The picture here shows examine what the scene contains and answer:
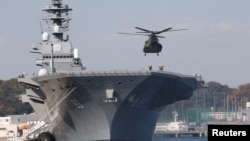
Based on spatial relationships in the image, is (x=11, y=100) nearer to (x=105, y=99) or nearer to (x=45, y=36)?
(x=45, y=36)

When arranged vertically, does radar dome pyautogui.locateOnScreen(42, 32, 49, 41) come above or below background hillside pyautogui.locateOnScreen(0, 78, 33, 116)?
above

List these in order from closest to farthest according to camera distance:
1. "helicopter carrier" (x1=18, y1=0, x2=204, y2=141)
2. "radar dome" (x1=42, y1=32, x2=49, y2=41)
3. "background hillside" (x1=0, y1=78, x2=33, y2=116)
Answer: "helicopter carrier" (x1=18, y1=0, x2=204, y2=141) → "radar dome" (x1=42, y1=32, x2=49, y2=41) → "background hillside" (x1=0, y1=78, x2=33, y2=116)

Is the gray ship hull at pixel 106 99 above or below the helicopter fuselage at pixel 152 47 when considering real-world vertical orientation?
below

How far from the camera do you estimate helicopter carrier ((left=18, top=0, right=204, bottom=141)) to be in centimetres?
3956

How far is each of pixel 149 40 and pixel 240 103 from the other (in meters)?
105

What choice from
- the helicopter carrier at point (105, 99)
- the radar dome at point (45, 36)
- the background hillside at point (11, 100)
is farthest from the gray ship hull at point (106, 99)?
the background hillside at point (11, 100)

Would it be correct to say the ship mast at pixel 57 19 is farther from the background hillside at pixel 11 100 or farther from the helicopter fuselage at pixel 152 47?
the background hillside at pixel 11 100

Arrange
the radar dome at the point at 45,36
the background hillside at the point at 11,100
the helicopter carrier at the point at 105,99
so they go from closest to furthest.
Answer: the helicopter carrier at the point at 105,99 → the radar dome at the point at 45,36 → the background hillside at the point at 11,100

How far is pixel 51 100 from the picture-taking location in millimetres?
44094

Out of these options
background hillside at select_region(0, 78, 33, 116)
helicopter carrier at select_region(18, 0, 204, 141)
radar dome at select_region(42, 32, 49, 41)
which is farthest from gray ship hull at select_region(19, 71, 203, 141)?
background hillside at select_region(0, 78, 33, 116)

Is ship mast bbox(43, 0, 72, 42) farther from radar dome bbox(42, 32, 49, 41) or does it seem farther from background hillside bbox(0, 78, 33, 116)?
background hillside bbox(0, 78, 33, 116)

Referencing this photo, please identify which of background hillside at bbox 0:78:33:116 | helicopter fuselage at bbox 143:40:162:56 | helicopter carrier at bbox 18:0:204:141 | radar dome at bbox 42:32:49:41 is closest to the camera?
helicopter carrier at bbox 18:0:204:141

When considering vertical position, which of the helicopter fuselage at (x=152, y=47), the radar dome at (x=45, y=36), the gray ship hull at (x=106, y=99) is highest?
the radar dome at (x=45, y=36)

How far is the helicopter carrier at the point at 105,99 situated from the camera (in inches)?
1558
